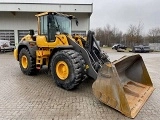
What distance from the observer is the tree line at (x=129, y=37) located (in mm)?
41781

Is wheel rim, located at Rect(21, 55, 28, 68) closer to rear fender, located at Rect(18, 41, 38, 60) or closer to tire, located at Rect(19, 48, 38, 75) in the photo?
tire, located at Rect(19, 48, 38, 75)

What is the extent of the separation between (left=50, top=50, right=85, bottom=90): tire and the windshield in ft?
4.80

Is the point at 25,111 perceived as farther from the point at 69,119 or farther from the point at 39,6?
the point at 39,6

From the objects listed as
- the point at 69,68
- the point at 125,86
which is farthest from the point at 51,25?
the point at 125,86

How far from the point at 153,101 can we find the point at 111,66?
186cm

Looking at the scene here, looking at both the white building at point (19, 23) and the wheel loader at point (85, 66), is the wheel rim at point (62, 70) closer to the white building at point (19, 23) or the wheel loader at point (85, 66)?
the wheel loader at point (85, 66)

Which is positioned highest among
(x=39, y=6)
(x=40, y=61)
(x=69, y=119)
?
(x=39, y=6)

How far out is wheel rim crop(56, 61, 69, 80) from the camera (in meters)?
5.73

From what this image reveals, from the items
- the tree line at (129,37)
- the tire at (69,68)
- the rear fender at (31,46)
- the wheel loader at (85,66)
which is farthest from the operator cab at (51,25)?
the tree line at (129,37)

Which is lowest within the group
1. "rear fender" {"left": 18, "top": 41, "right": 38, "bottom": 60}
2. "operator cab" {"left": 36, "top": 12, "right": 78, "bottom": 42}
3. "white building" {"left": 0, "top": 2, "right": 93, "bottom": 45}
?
"rear fender" {"left": 18, "top": 41, "right": 38, "bottom": 60}

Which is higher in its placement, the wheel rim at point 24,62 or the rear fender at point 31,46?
the rear fender at point 31,46

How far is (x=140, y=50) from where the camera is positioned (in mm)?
28141

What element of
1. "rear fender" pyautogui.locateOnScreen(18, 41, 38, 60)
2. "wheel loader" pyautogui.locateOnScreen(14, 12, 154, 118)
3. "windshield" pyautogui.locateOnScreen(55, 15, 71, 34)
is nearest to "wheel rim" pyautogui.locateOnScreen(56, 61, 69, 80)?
"wheel loader" pyautogui.locateOnScreen(14, 12, 154, 118)

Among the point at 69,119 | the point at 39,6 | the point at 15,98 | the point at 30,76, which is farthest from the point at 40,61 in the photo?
the point at 39,6
